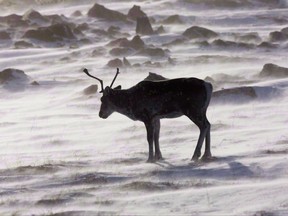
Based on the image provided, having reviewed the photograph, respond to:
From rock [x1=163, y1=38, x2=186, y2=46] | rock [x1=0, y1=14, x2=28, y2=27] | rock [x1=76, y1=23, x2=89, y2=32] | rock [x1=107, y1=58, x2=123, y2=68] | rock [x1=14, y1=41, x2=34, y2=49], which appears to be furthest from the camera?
rock [x1=0, y1=14, x2=28, y2=27]

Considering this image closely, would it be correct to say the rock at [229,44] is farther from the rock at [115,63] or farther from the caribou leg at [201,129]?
the caribou leg at [201,129]

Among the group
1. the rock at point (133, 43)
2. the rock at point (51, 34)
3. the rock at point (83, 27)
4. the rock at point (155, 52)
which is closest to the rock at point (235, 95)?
the rock at point (155, 52)

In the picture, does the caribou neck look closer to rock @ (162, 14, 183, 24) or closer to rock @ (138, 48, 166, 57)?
rock @ (138, 48, 166, 57)

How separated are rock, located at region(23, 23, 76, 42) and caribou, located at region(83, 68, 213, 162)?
108 feet

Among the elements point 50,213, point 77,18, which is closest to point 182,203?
point 50,213

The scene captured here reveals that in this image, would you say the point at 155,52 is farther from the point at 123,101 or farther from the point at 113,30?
the point at 123,101

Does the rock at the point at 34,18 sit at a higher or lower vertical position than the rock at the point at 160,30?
lower

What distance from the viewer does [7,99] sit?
29.2m

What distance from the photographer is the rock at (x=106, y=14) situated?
56.3m

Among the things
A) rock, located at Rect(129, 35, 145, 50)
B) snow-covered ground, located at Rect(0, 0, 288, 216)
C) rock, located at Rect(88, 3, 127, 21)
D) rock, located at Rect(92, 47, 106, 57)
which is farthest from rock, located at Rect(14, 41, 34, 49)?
rock, located at Rect(88, 3, 127, 21)

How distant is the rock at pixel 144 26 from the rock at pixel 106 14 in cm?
767

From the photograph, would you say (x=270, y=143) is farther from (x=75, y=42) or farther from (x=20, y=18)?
(x=20, y=18)

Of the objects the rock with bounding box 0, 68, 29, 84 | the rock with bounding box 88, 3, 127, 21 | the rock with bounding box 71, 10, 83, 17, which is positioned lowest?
the rock with bounding box 71, 10, 83, 17

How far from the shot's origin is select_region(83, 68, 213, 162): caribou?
13.2 m
